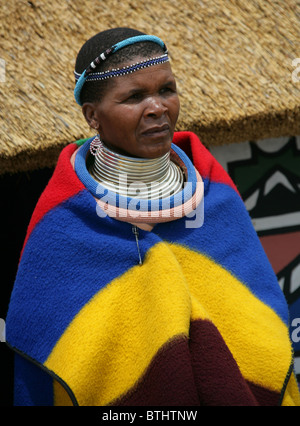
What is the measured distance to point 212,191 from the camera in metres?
2.00

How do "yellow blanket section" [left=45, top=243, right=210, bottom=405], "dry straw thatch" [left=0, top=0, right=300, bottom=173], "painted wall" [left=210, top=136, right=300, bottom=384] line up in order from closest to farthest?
"yellow blanket section" [left=45, top=243, right=210, bottom=405], "dry straw thatch" [left=0, top=0, right=300, bottom=173], "painted wall" [left=210, top=136, right=300, bottom=384]

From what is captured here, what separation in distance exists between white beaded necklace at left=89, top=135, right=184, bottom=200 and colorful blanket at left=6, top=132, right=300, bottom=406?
0.33ft

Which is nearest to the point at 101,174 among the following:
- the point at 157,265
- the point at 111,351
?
the point at 157,265

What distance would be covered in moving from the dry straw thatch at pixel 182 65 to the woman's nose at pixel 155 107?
2.81ft

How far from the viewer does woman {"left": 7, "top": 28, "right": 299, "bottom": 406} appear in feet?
5.45

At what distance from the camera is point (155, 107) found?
173 centimetres

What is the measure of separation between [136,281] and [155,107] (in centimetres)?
52

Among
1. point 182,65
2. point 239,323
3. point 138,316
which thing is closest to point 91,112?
point 138,316

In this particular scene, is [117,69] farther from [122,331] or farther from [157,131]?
[122,331]

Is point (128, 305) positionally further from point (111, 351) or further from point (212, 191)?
point (212, 191)

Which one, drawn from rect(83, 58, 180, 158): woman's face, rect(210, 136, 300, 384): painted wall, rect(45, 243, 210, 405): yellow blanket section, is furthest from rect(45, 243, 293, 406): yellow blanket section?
rect(210, 136, 300, 384): painted wall

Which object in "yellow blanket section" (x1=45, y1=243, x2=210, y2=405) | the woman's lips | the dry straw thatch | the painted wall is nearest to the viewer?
"yellow blanket section" (x1=45, y1=243, x2=210, y2=405)

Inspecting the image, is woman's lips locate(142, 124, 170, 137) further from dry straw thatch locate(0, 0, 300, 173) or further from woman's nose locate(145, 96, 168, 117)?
dry straw thatch locate(0, 0, 300, 173)
